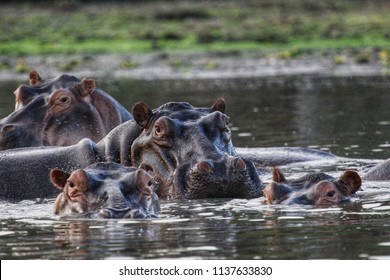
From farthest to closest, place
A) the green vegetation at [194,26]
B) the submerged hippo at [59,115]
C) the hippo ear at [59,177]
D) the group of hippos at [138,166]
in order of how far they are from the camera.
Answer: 1. the green vegetation at [194,26]
2. the submerged hippo at [59,115]
3. the hippo ear at [59,177]
4. the group of hippos at [138,166]

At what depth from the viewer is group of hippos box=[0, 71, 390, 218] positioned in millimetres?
8609

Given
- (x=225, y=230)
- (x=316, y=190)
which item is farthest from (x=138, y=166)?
(x=225, y=230)

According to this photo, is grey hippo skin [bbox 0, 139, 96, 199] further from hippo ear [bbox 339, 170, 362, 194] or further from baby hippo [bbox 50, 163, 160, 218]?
hippo ear [bbox 339, 170, 362, 194]

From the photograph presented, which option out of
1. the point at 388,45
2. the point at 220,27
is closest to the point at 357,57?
the point at 388,45

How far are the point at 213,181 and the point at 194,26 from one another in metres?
31.1

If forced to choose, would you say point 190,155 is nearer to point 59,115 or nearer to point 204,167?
point 204,167

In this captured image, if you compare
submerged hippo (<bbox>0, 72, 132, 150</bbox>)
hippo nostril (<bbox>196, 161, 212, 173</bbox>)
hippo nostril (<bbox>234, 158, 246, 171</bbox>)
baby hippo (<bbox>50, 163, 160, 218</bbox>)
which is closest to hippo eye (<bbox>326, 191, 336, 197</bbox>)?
hippo nostril (<bbox>234, 158, 246, 171</bbox>)

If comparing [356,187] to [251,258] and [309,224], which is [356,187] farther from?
[251,258]

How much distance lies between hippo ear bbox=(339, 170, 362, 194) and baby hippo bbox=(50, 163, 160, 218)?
61.3 inches

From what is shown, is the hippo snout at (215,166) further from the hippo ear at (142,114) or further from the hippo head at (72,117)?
the hippo head at (72,117)

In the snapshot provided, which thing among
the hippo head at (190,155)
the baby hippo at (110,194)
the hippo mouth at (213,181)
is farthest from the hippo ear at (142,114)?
the baby hippo at (110,194)

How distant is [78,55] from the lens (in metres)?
32.0

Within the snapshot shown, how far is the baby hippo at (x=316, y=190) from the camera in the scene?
9.41 metres

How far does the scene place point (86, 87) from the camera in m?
11.3
